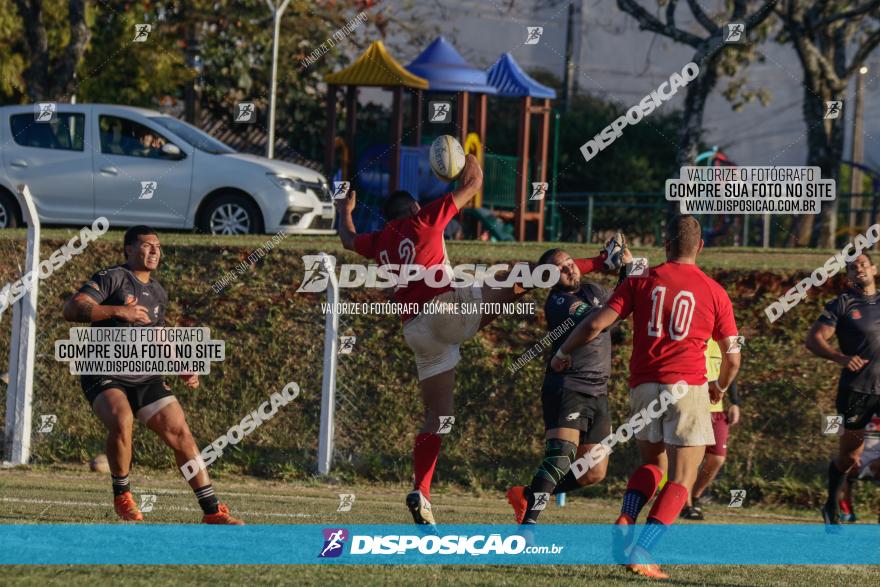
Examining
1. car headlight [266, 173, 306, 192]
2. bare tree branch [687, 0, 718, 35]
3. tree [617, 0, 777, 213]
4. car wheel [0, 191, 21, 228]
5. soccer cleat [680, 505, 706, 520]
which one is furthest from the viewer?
bare tree branch [687, 0, 718, 35]

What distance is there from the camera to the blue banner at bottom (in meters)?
7.36

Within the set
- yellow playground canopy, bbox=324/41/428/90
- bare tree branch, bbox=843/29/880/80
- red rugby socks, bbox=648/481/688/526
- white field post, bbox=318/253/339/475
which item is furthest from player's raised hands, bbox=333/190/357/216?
bare tree branch, bbox=843/29/880/80

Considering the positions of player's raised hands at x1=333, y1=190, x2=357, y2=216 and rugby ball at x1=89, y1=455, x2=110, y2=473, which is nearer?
player's raised hands at x1=333, y1=190, x2=357, y2=216

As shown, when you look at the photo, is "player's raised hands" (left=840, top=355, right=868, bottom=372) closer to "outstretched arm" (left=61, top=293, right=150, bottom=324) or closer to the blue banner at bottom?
the blue banner at bottom

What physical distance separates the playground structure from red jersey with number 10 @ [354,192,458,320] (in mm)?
12772

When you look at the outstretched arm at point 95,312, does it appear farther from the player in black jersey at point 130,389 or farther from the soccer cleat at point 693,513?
the soccer cleat at point 693,513

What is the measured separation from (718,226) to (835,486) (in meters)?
14.2

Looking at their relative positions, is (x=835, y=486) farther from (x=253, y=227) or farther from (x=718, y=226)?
(x=718, y=226)

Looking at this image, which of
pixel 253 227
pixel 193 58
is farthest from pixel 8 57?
pixel 253 227

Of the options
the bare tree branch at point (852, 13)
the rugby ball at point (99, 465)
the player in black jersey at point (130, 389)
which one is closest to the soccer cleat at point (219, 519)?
the player in black jersey at point (130, 389)

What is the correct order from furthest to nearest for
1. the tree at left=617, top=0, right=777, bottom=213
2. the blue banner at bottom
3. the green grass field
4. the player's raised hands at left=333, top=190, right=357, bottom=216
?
the tree at left=617, top=0, right=777, bottom=213 → the player's raised hands at left=333, top=190, right=357, bottom=216 → the blue banner at bottom → the green grass field

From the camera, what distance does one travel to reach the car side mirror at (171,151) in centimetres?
1734

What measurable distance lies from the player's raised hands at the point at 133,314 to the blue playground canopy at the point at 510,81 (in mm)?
16517

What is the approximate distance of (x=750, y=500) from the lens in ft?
42.9
